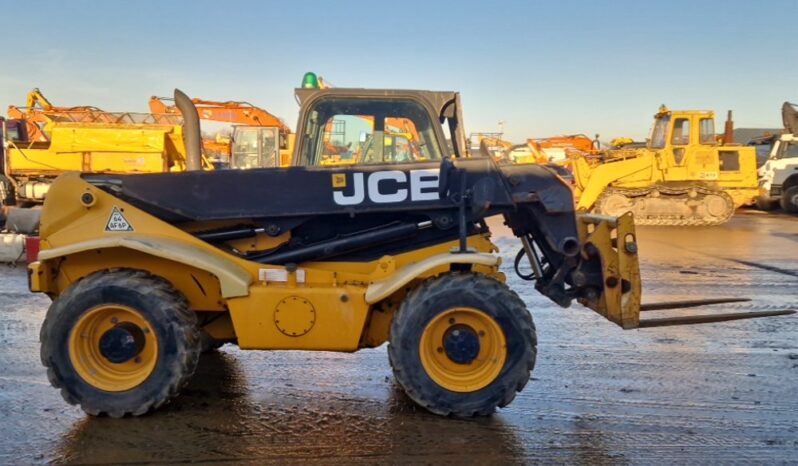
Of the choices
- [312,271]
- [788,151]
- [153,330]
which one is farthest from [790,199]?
[153,330]

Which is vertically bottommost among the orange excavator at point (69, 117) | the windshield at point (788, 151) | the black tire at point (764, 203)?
the black tire at point (764, 203)

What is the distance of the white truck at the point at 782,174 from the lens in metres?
21.5

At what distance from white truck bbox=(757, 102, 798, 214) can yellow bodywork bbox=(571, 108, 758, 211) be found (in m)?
3.58

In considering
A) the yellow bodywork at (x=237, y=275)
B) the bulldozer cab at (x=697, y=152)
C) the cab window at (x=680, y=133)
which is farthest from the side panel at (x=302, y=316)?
the cab window at (x=680, y=133)

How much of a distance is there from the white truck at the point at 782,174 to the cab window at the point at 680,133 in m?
5.12

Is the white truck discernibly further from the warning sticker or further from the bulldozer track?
the warning sticker

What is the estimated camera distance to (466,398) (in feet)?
13.8

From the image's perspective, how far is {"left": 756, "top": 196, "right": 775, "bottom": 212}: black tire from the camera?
22562 millimetres

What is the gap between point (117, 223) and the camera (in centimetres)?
439

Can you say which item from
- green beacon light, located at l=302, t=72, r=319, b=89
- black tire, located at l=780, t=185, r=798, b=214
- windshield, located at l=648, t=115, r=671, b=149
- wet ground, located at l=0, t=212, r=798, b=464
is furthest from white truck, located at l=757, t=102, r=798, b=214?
green beacon light, located at l=302, t=72, r=319, b=89

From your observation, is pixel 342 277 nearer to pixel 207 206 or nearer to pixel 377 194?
pixel 377 194

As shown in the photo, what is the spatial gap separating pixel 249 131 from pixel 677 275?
22.9ft

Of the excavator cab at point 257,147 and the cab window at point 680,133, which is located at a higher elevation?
the cab window at point 680,133

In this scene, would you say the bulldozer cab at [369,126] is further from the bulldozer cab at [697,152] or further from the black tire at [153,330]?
Result: the bulldozer cab at [697,152]
